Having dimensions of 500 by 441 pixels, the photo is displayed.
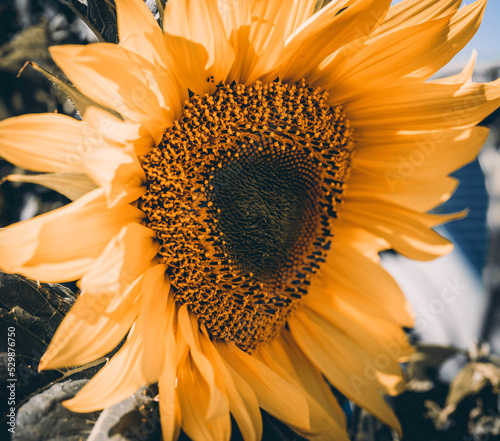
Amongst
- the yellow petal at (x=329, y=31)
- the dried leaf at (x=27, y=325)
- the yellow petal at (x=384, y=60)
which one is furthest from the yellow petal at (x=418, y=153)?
the dried leaf at (x=27, y=325)

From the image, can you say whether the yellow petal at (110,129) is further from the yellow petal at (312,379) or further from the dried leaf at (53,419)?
the yellow petal at (312,379)

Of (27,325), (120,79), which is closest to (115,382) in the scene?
(27,325)

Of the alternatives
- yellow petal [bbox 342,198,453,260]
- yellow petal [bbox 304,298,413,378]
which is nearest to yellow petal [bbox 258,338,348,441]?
yellow petal [bbox 304,298,413,378]

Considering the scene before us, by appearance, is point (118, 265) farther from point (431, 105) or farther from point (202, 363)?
point (431, 105)

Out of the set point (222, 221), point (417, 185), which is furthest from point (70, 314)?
point (417, 185)

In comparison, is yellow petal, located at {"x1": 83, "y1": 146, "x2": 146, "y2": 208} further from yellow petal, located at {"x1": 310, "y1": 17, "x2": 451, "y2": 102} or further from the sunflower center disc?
yellow petal, located at {"x1": 310, "y1": 17, "x2": 451, "y2": 102}
